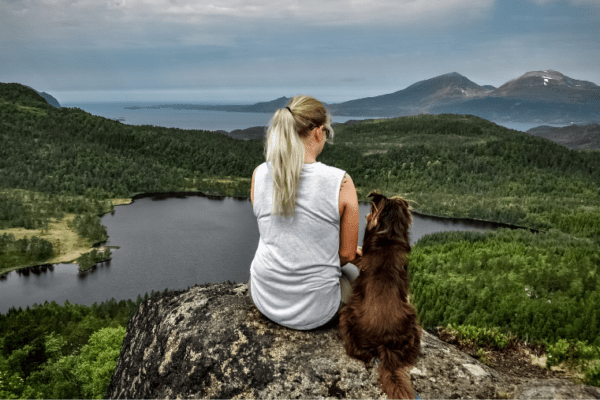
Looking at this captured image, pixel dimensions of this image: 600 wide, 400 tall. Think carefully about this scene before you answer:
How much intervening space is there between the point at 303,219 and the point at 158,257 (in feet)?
89.1

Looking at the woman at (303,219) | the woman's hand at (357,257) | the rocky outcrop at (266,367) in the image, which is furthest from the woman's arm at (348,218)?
the rocky outcrop at (266,367)

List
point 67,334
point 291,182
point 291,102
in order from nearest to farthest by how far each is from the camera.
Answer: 1. point 291,182
2. point 291,102
3. point 67,334

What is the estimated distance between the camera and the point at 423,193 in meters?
55.1

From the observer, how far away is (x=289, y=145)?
16.0ft

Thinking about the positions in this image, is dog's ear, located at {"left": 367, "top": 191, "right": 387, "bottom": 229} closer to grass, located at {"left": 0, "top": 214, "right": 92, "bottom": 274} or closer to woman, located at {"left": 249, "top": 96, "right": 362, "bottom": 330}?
woman, located at {"left": 249, "top": 96, "right": 362, "bottom": 330}

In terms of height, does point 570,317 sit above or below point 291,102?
below

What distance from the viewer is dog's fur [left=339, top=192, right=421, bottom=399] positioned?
4.68 m

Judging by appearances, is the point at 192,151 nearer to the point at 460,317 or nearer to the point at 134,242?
the point at 134,242

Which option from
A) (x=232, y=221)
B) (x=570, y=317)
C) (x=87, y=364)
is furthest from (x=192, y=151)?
(x=570, y=317)

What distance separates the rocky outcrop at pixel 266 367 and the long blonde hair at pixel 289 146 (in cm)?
195

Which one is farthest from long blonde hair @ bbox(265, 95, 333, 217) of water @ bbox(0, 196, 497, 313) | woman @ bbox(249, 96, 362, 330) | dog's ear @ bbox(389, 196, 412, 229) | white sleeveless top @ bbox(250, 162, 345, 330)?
water @ bbox(0, 196, 497, 313)

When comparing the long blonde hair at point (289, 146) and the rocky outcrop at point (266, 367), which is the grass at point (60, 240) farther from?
the long blonde hair at point (289, 146)

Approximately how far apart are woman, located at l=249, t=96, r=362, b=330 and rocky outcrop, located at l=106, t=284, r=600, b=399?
0.49m

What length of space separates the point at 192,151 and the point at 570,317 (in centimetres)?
6783
